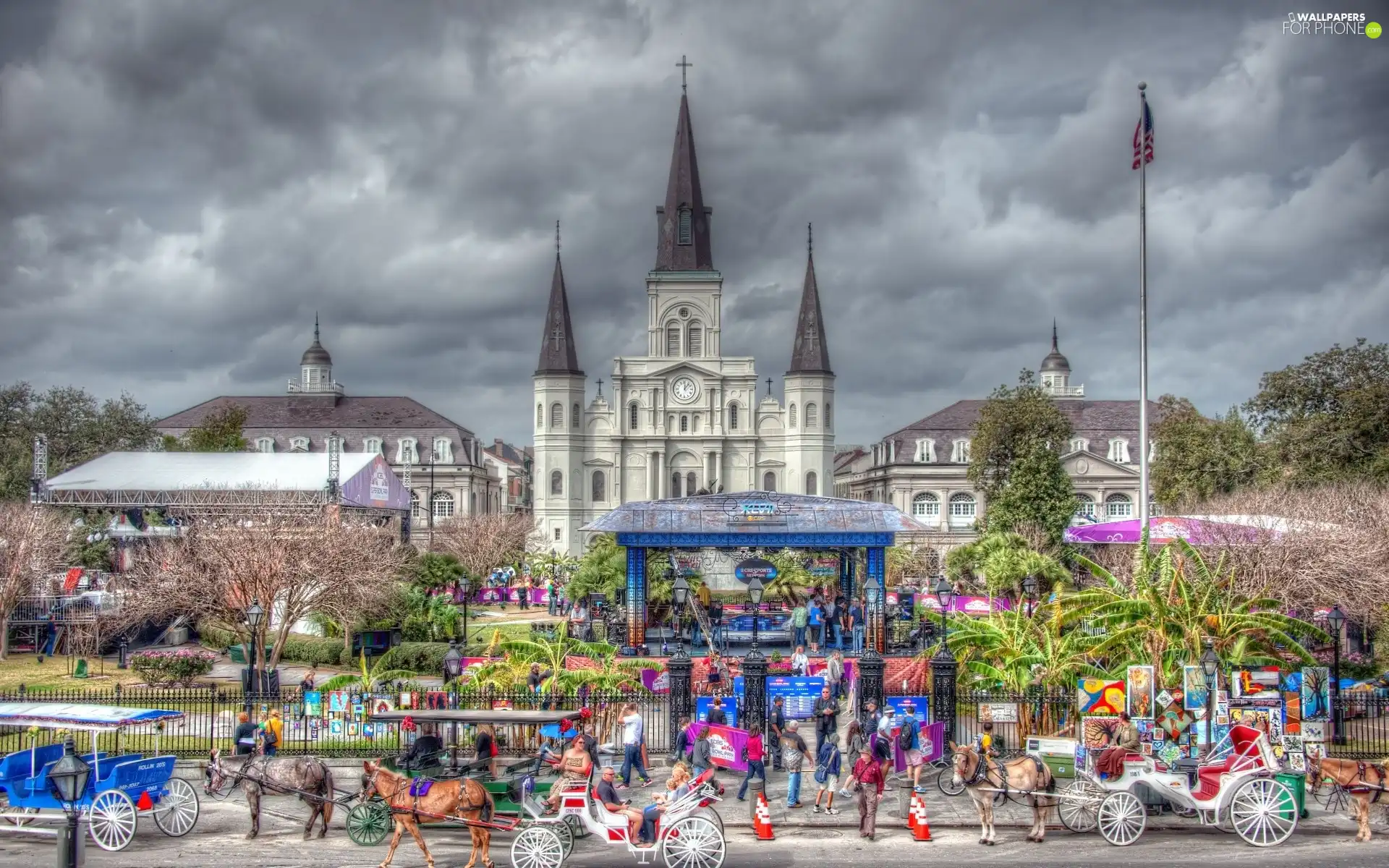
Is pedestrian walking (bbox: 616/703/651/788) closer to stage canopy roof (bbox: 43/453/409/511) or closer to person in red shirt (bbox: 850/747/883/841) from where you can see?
person in red shirt (bbox: 850/747/883/841)

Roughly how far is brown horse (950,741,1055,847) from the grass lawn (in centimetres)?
1823

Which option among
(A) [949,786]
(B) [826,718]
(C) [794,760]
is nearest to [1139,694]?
(A) [949,786]

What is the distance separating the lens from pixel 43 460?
134ft

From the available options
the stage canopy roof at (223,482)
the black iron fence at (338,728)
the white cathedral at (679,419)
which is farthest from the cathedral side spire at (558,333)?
the black iron fence at (338,728)

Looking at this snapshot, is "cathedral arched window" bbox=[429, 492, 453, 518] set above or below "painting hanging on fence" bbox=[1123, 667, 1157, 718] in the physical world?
above

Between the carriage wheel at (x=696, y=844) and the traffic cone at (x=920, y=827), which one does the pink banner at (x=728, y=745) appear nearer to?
the traffic cone at (x=920, y=827)

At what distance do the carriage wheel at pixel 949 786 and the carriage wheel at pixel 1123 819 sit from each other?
2835mm

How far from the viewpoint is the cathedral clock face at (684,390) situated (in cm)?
8425

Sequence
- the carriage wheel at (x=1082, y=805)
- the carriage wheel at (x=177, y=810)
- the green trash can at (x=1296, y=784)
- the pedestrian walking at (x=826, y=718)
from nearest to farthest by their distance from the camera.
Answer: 1. the green trash can at (x=1296, y=784)
2. the carriage wheel at (x=1082, y=805)
3. the carriage wheel at (x=177, y=810)
4. the pedestrian walking at (x=826, y=718)

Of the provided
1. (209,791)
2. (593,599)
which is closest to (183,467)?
(593,599)

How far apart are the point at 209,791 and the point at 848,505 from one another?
66.9 feet

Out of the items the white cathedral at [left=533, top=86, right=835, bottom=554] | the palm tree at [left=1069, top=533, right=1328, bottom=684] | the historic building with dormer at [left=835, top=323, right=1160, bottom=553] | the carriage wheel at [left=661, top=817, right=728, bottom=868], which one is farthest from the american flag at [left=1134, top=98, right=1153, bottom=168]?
the white cathedral at [left=533, top=86, right=835, bottom=554]

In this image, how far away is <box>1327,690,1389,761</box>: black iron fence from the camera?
19062mm

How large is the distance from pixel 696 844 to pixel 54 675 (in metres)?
22.2
